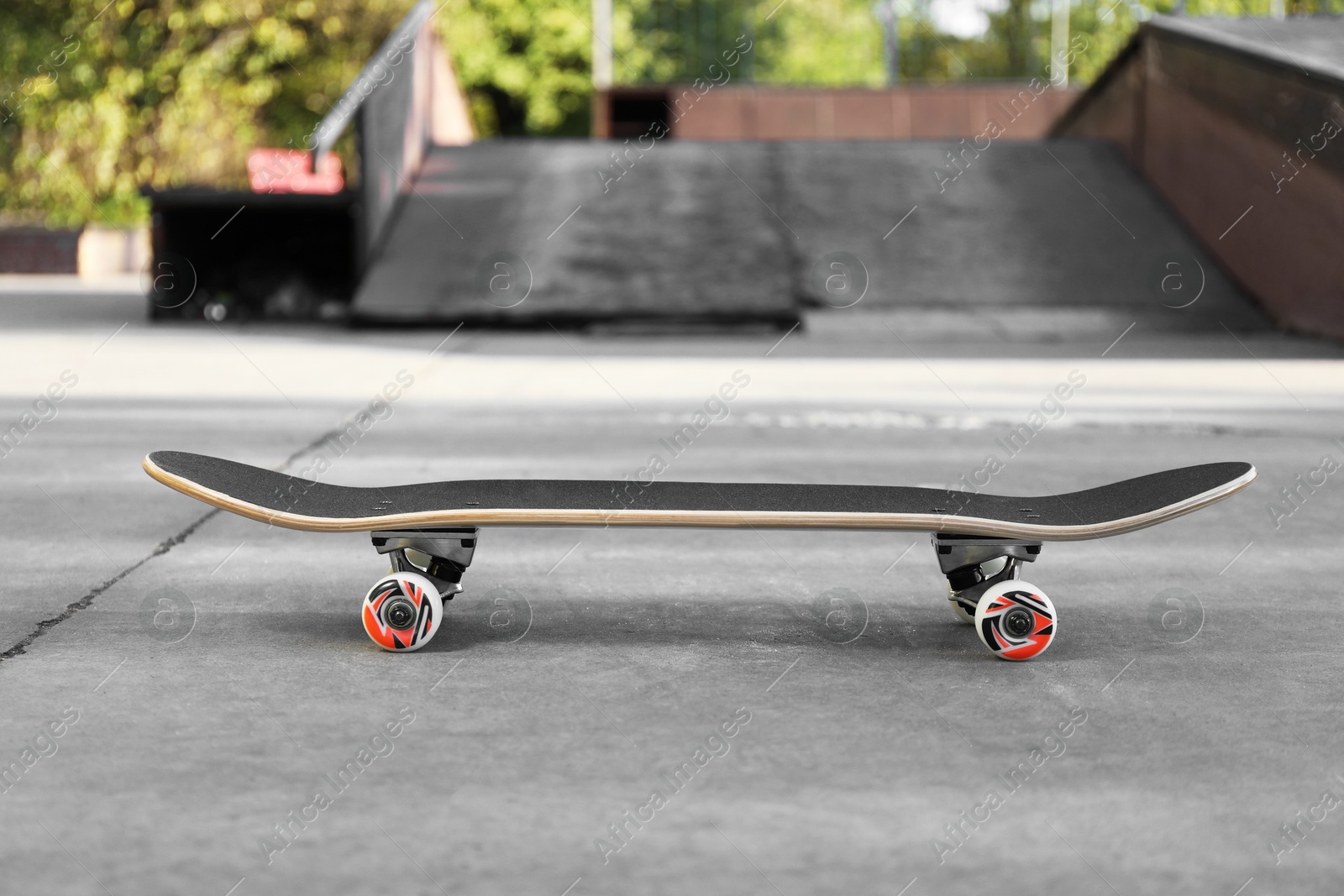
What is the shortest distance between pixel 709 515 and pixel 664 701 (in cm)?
54

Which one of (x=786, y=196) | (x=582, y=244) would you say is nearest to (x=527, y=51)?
(x=786, y=196)

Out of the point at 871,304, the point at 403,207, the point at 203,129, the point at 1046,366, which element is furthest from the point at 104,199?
the point at 1046,366

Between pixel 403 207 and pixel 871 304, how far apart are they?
566 cm

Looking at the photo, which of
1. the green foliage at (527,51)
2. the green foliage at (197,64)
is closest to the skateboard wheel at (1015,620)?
the green foliage at (197,64)

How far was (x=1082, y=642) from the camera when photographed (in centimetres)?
376

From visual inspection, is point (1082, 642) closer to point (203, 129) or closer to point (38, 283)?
point (38, 283)

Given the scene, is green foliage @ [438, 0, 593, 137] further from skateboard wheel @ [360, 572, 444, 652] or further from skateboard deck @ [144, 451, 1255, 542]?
skateboard wheel @ [360, 572, 444, 652]

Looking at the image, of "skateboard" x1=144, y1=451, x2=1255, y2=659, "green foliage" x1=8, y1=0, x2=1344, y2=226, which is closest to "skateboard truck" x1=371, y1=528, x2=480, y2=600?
"skateboard" x1=144, y1=451, x2=1255, y2=659

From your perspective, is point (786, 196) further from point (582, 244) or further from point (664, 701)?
point (664, 701)

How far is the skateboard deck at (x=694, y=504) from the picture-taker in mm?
3562

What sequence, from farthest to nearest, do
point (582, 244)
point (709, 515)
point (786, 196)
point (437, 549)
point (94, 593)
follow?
point (786, 196) → point (582, 244) → point (94, 593) → point (437, 549) → point (709, 515)

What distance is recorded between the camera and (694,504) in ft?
12.1

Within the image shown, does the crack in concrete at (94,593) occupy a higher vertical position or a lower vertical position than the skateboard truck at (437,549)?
lower

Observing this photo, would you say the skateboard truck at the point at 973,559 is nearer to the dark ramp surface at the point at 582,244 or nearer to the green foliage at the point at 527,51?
the dark ramp surface at the point at 582,244
